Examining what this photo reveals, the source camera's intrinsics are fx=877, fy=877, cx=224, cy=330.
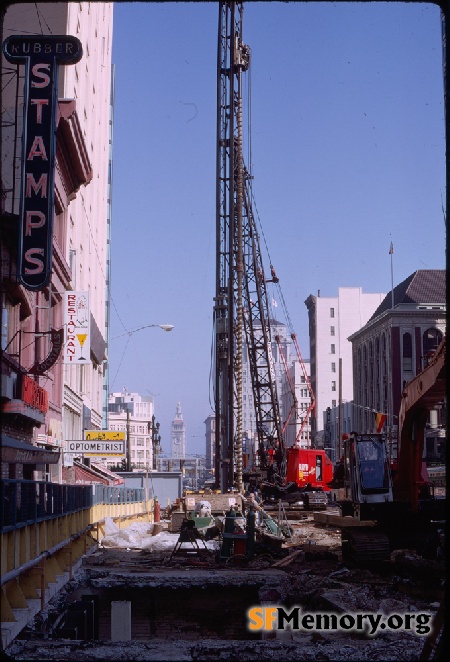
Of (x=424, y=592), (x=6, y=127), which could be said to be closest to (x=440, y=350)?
(x=424, y=592)

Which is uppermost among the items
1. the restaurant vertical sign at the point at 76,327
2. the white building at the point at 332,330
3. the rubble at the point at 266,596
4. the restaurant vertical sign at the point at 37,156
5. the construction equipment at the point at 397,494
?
the white building at the point at 332,330

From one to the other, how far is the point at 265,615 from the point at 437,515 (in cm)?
715

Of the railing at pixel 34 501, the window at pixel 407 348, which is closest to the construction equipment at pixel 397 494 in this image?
the railing at pixel 34 501

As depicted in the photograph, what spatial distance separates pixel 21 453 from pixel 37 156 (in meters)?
9.61

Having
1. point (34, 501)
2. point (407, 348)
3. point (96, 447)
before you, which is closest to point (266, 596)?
point (34, 501)

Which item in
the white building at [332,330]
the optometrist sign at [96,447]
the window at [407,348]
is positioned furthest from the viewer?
the white building at [332,330]

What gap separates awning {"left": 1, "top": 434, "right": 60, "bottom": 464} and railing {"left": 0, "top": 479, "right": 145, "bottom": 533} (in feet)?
3.74

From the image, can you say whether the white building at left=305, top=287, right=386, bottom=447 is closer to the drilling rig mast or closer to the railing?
the drilling rig mast

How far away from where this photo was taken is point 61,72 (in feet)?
132

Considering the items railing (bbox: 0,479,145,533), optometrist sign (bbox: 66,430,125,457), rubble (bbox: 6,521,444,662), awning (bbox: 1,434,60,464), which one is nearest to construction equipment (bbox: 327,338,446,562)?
rubble (bbox: 6,521,444,662)

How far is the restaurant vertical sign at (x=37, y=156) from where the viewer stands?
2525 cm

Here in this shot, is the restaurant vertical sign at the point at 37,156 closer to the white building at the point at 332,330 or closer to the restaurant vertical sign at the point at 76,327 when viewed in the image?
the restaurant vertical sign at the point at 76,327

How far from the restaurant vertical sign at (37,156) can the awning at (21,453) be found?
18.1 ft

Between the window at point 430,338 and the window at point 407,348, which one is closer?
the window at point 430,338
